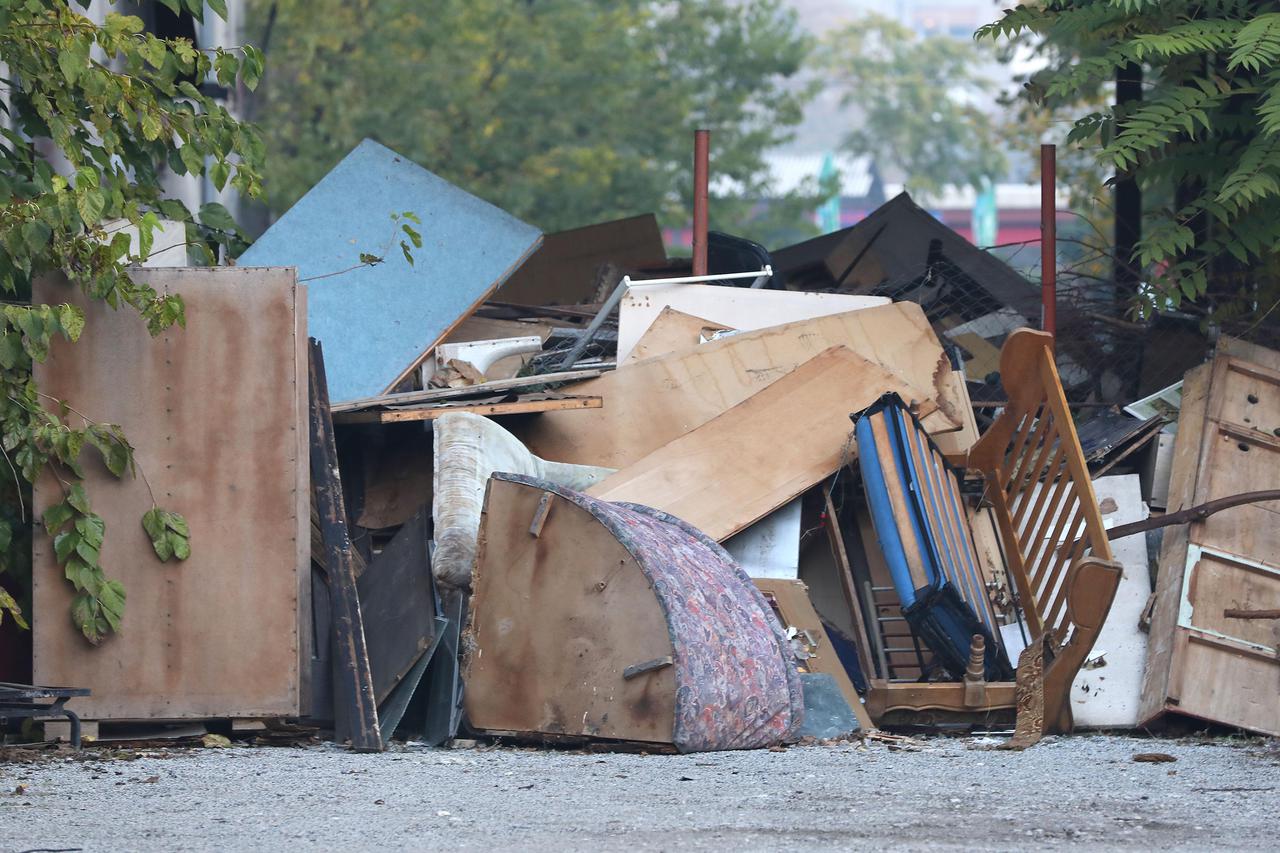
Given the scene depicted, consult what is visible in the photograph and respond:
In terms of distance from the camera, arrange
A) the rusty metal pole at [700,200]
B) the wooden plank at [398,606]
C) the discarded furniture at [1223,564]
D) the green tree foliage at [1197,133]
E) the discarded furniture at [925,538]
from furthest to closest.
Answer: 1. the rusty metal pole at [700,200]
2. the green tree foliage at [1197,133]
3. the discarded furniture at [925,538]
4. the discarded furniture at [1223,564]
5. the wooden plank at [398,606]

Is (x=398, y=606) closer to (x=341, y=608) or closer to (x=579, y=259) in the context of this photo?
(x=341, y=608)

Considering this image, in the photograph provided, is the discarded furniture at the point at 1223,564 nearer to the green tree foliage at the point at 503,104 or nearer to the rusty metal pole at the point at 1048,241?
the rusty metal pole at the point at 1048,241

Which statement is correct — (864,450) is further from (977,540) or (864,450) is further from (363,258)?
(363,258)

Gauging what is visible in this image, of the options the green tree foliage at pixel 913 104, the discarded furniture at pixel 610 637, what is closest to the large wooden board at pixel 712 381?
the discarded furniture at pixel 610 637

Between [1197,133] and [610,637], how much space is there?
4333 mm

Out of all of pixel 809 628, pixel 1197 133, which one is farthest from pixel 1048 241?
pixel 809 628

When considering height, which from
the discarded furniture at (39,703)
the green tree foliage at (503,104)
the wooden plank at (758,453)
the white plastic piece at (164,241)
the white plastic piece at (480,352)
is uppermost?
the green tree foliage at (503,104)

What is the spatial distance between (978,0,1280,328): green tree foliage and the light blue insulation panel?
288cm

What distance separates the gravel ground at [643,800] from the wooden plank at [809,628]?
615mm

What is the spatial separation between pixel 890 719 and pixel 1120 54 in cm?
344

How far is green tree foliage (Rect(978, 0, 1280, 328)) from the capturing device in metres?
7.33

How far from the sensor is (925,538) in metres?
6.69

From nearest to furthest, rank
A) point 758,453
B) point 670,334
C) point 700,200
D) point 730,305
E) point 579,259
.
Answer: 1. point 758,453
2. point 670,334
3. point 730,305
4. point 700,200
5. point 579,259

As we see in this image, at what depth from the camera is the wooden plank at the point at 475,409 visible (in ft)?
24.5
